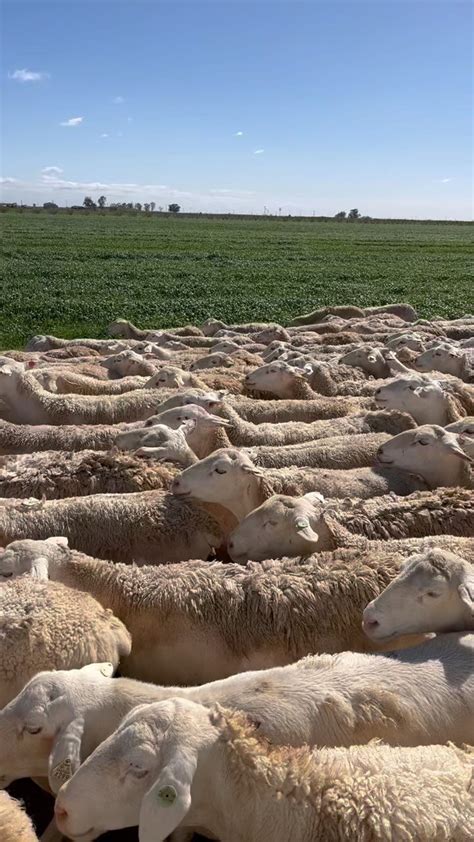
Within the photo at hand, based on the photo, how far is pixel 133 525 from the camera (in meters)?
6.33

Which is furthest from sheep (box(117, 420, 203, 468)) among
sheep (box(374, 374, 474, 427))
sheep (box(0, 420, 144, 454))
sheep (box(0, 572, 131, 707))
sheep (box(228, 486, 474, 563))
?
sheep (box(374, 374, 474, 427))

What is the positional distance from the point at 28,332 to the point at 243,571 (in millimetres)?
16828

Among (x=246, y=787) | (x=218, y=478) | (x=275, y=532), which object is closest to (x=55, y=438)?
(x=218, y=478)

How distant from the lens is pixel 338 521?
6.28 metres

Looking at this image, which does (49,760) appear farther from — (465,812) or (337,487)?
(337,487)

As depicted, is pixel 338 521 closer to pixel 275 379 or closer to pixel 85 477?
pixel 85 477

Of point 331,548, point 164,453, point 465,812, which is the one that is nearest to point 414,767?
point 465,812

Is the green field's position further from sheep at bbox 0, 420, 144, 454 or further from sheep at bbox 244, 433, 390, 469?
sheep at bbox 244, 433, 390, 469

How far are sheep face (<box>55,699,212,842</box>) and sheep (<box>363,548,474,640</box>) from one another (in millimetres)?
1598

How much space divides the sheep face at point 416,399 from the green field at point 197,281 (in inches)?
497

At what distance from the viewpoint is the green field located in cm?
2422

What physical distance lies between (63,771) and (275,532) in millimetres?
2649

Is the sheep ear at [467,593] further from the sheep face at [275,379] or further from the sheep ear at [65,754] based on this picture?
the sheep face at [275,379]

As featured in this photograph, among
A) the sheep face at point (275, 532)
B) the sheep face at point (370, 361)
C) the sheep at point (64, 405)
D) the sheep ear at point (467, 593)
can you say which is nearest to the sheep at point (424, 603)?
the sheep ear at point (467, 593)
